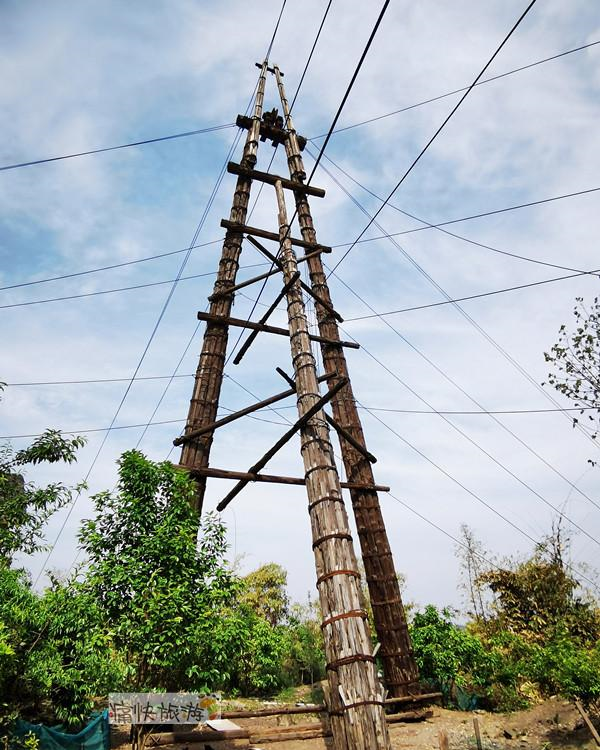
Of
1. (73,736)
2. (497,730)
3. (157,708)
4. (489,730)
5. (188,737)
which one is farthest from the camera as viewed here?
(497,730)

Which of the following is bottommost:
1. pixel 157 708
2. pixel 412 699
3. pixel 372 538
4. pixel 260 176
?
pixel 412 699

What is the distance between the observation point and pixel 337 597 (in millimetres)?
4930

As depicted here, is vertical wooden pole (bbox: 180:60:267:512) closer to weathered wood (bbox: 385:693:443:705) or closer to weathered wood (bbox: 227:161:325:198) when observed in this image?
weathered wood (bbox: 227:161:325:198)

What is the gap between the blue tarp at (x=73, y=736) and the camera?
7.52 metres

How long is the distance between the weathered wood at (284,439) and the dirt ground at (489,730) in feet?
12.0

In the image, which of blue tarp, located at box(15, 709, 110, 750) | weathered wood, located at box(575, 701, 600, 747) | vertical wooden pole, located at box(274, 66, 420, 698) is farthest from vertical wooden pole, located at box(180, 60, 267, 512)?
weathered wood, located at box(575, 701, 600, 747)

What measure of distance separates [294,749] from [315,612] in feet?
79.4

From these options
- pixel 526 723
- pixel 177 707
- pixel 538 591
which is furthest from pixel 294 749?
pixel 538 591

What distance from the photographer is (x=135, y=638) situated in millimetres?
6250

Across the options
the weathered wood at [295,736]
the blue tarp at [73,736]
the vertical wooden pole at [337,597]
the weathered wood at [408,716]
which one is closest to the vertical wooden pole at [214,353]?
the vertical wooden pole at [337,597]

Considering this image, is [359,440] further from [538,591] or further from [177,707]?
[538,591]

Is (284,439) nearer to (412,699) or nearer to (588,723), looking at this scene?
(412,699)

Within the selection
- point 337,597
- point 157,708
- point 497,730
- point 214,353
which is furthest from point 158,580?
point 497,730

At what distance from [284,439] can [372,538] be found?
182 inches
